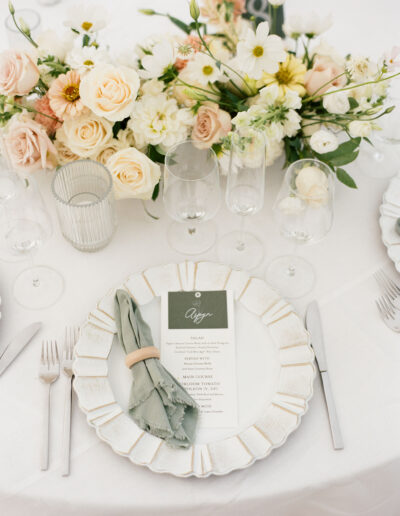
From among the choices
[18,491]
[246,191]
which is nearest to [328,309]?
[246,191]

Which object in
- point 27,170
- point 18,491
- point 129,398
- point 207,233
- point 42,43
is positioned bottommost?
point 18,491

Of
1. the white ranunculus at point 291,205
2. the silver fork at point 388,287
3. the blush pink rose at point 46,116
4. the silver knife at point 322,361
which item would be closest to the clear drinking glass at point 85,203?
the blush pink rose at point 46,116

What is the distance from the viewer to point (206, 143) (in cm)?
117

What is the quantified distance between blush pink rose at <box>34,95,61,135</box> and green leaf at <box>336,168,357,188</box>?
2.15 ft

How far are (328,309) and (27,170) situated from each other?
728 millimetres

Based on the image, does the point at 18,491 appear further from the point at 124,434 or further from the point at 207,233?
the point at 207,233

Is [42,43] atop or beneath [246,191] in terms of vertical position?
atop

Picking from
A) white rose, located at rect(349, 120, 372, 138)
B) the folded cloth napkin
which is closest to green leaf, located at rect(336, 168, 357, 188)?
white rose, located at rect(349, 120, 372, 138)

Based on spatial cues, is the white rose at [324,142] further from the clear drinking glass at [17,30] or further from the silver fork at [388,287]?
the clear drinking glass at [17,30]

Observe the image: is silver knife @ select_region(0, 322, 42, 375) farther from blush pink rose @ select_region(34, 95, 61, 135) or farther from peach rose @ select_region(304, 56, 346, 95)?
peach rose @ select_region(304, 56, 346, 95)

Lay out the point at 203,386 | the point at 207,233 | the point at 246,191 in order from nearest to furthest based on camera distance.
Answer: the point at 203,386 → the point at 246,191 → the point at 207,233

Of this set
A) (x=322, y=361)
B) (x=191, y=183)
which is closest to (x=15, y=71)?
(x=191, y=183)

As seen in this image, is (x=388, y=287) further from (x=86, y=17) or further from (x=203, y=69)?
(x=86, y=17)

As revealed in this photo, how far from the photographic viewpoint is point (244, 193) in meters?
1.14
